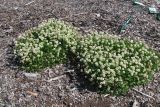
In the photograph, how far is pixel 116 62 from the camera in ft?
29.5

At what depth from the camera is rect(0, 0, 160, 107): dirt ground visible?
8.87m

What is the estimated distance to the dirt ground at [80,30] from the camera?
29.1 feet

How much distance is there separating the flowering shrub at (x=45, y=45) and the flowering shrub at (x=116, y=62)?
1.33ft

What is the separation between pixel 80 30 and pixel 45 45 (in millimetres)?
1522

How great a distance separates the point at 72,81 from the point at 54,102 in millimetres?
726

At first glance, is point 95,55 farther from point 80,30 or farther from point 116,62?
point 80,30

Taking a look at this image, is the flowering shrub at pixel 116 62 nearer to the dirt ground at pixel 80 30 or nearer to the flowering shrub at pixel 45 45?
the dirt ground at pixel 80 30

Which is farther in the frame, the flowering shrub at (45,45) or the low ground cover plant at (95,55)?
the flowering shrub at (45,45)

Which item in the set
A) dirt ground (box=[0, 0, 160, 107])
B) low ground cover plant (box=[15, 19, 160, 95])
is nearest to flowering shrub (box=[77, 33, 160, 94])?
low ground cover plant (box=[15, 19, 160, 95])

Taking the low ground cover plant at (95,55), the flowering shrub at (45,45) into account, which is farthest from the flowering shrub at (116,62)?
the flowering shrub at (45,45)

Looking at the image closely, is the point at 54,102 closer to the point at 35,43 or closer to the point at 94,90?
the point at 94,90

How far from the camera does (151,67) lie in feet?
30.5

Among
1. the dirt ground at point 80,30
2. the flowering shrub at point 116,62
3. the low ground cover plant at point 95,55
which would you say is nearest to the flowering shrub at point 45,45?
the low ground cover plant at point 95,55

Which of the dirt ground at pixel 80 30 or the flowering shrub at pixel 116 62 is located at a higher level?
the flowering shrub at pixel 116 62
